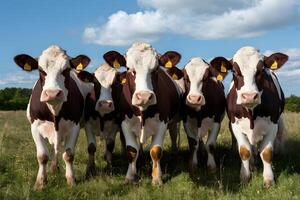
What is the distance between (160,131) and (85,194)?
6.80 ft

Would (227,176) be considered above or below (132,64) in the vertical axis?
below

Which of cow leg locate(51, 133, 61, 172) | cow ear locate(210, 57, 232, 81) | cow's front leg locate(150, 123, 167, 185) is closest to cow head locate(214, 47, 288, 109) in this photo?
cow ear locate(210, 57, 232, 81)

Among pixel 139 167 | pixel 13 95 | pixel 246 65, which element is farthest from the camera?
pixel 13 95

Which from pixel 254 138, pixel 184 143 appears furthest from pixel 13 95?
pixel 254 138

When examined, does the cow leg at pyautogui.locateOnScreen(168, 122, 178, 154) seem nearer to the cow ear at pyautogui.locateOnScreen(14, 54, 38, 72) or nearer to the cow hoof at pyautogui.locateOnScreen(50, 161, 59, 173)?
the cow hoof at pyautogui.locateOnScreen(50, 161, 59, 173)

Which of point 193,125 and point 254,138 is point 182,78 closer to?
point 193,125

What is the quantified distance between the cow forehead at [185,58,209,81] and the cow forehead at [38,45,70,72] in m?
2.73

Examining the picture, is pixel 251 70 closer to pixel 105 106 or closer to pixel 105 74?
pixel 105 106

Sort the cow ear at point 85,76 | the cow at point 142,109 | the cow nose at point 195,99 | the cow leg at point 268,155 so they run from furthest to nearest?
the cow ear at point 85,76
the cow nose at point 195,99
the cow at point 142,109
the cow leg at point 268,155

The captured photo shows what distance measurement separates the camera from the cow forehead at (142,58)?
8.67 meters

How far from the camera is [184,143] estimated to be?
44.1 feet

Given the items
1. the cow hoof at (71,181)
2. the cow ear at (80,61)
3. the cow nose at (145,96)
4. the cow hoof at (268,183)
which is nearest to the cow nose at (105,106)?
the cow ear at (80,61)

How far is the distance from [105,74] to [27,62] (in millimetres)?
2015

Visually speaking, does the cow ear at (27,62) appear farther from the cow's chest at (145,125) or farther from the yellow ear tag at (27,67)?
the cow's chest at (145,125)
